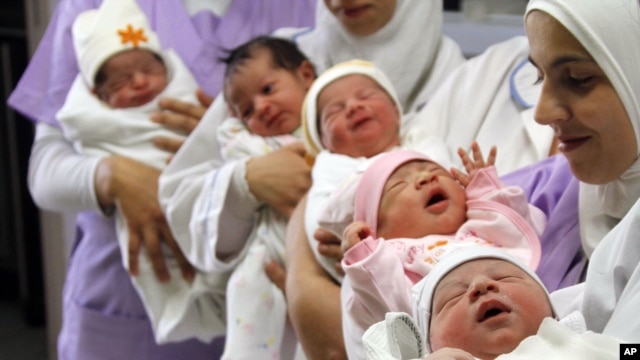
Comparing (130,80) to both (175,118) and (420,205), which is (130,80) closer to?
(175,118)

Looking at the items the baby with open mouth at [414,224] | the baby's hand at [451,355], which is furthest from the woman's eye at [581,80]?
the baby's hand at [451,355]

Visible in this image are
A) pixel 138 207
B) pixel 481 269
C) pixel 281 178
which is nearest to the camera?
pixel 481 269

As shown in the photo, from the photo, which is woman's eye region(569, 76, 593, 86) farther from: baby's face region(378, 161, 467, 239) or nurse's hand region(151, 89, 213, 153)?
nurse's hand region(151, 89, 213, 153)

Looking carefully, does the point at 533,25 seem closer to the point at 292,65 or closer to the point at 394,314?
the point at 394,314

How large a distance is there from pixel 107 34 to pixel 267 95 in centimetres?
41

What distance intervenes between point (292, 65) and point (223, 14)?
1.11 ft

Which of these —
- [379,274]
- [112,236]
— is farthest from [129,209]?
[379,274]

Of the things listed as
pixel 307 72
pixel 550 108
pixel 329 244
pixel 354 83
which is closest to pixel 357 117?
pixel 354 83

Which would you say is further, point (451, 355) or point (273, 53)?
point (273, 53)

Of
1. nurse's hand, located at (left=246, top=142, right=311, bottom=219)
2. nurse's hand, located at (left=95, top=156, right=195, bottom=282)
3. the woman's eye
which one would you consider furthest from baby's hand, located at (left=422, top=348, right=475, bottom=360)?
nurse's hand, located at (left=95, top=156, right=195, bottom=282)

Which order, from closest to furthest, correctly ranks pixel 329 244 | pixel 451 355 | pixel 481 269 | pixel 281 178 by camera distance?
pixel 451 355
pixel 481 269
pixel 329 244
pixel 281 178

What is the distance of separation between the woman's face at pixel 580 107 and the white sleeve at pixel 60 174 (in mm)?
1083

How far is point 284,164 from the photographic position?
5.50ft

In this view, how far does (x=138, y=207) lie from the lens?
75.3 inches
